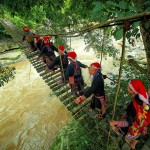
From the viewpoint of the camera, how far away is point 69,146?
174 inches

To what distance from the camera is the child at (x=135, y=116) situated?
2.55 metres

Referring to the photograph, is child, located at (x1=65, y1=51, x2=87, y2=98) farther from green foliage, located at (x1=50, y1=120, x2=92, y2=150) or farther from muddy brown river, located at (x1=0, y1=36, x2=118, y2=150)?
muddy brown river, located at (x1=0, y1=36, x2=118, y2=150)

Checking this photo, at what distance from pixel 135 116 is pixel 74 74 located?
1834mm

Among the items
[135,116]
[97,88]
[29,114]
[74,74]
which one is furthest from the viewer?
[29,114]

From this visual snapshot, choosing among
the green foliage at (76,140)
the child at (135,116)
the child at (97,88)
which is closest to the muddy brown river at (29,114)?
the green foliage at (76,140)

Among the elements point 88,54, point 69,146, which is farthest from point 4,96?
point 69,146

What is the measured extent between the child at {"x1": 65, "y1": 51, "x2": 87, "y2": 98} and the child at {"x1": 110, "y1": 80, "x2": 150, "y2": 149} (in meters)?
1.53

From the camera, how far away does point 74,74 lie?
4270mm

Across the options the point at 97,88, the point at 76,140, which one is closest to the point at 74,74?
the point at 97,88

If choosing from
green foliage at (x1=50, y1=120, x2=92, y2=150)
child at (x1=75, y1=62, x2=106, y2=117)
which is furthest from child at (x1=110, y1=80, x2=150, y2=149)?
green foliage at (x1=50, y1=120, x2=92, y2=150)

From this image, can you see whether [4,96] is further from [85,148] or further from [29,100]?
[85,148]

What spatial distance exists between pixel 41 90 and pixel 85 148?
6706 mm

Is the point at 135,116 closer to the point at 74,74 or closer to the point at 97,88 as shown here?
the point at 97,88

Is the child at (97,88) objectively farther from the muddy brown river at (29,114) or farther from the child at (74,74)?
the muddy brown river at (29,114)
